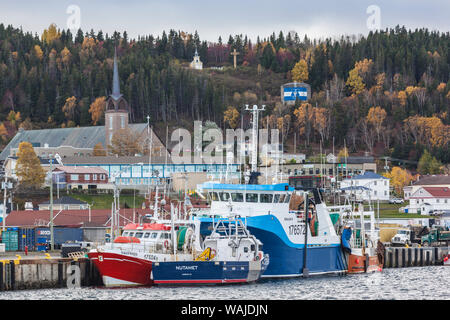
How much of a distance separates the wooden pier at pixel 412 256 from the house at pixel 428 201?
3903 cm

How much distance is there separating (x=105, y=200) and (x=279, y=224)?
69222 mm

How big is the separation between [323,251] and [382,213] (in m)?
53.1

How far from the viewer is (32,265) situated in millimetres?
57562

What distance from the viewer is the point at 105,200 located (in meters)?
129

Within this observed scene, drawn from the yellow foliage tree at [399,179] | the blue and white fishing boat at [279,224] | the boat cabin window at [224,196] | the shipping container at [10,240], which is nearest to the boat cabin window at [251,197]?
the blue and white fishing boat at [279,224]

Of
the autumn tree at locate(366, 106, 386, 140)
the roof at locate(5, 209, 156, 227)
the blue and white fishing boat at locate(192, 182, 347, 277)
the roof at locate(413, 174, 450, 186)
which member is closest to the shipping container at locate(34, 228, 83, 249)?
the roof at locate(5, 209, 156, 227)

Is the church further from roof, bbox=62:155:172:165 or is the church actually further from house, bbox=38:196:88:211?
house, bbox=38:196:88:211

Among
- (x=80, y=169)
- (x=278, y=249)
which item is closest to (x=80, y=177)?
(x=80, y=169)

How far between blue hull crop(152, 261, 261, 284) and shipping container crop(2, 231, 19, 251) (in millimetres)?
24000

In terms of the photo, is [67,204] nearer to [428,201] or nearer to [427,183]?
[428,201]

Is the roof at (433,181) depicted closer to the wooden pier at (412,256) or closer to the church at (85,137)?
the wooden pier at (412,256)

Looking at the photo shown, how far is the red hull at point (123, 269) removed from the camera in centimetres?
5656

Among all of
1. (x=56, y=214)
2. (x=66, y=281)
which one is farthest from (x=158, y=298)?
(x=56, y=214)
